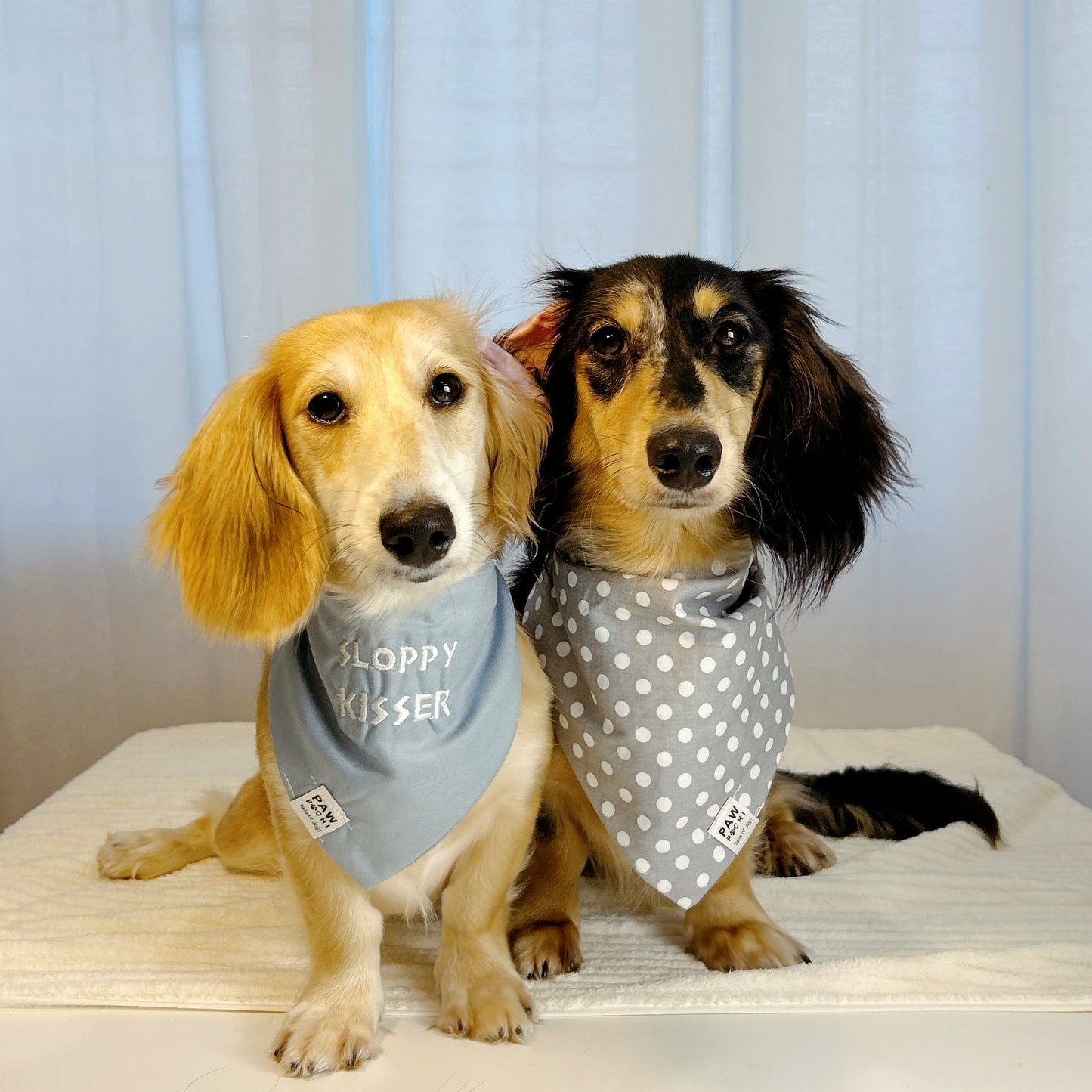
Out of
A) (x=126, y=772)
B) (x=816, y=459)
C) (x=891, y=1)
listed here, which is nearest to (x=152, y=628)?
(x=126, y=772)

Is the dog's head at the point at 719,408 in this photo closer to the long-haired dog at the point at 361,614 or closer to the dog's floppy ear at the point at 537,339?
the dog's floppy ear at the point at 537,339

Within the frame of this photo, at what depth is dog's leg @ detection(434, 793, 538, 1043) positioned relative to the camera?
1.12 metres

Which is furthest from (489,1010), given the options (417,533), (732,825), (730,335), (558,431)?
(730,335)

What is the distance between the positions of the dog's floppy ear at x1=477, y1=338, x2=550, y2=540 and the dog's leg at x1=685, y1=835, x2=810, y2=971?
0.51 meters

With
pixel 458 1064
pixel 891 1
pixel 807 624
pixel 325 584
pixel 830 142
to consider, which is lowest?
pixel 458 1064

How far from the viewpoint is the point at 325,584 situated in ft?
3.92

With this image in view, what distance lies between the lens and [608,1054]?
1085mm

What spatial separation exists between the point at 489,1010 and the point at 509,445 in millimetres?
627

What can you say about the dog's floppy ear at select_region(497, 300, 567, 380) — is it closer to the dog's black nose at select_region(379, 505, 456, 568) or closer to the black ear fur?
the black ear fur

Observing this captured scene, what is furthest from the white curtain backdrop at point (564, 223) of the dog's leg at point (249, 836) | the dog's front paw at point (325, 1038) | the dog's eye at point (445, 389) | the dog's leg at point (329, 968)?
the dog's front paw at point (325, 1038)

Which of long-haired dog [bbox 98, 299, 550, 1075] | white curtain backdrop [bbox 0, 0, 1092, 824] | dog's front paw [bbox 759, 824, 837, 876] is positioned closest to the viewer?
long-haired dog [bbox 98, 299, 550, 1075]

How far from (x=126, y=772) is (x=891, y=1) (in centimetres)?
226

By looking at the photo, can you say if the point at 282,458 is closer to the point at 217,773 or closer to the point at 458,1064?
the point at 458,1064

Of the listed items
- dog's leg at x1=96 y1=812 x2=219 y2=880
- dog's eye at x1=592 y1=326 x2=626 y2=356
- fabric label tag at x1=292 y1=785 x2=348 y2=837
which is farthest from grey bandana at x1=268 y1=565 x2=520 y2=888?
dog's leg at x1=96 y1=812 x2=219 y2=880
